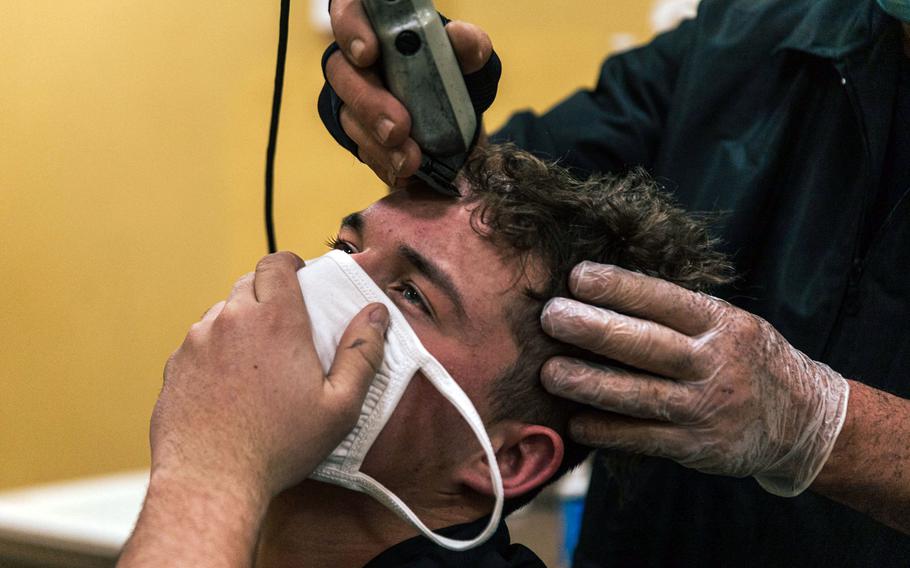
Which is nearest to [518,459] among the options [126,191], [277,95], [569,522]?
[277,95]

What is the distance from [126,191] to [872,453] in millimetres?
1896

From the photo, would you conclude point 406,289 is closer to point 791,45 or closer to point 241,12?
point 791,45

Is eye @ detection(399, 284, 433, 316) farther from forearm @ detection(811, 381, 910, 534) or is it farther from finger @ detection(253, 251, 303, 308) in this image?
forearm @ detection(811, 381, 910, 534)

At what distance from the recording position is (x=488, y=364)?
4.29 ft

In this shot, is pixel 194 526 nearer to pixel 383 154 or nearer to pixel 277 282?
pixel 277 282

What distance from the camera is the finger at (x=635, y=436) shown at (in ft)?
4.05

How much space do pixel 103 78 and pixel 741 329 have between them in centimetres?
181

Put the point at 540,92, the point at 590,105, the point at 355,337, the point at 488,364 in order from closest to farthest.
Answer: the point at 355,337 → the point at 488,364 → the point at 590,105 → the point at 540,92

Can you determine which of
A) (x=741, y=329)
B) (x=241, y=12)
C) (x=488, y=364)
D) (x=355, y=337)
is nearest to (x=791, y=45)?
(x=741, y=329)

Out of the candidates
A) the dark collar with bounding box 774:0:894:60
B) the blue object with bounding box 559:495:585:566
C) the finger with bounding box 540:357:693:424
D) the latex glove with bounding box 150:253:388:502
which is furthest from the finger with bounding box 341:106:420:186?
the blue object with bounding box 559:495:585:566

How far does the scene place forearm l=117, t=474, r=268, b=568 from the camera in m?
0.97

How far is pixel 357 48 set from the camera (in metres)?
1.18

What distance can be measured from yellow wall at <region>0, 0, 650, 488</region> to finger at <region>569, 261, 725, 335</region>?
64.7 inches

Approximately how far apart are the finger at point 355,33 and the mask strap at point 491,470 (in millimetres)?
377
